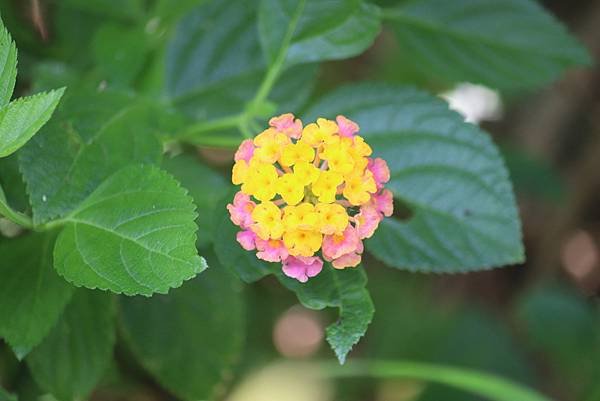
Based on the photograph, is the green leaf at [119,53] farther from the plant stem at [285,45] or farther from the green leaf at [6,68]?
the green leaf at [6,68]

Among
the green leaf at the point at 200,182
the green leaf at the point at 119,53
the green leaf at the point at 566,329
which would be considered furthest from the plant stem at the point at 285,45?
the green leaf at the point at 566,329

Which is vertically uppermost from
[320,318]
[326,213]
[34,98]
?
[34,98]

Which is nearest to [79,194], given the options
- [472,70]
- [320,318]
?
[472,70]

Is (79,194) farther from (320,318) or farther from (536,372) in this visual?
(536,372)

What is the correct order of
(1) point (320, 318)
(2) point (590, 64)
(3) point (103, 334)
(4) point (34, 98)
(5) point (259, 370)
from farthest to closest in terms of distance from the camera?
(1) point (320, 318) → (5) point (259, 370) → (2) point (590, 64) → (3) point (103, 334) → (4) point (34, 98)

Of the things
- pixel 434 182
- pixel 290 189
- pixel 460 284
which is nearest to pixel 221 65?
pixel 434 182

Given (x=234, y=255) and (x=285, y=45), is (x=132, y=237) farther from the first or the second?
(x=285, y=45)
